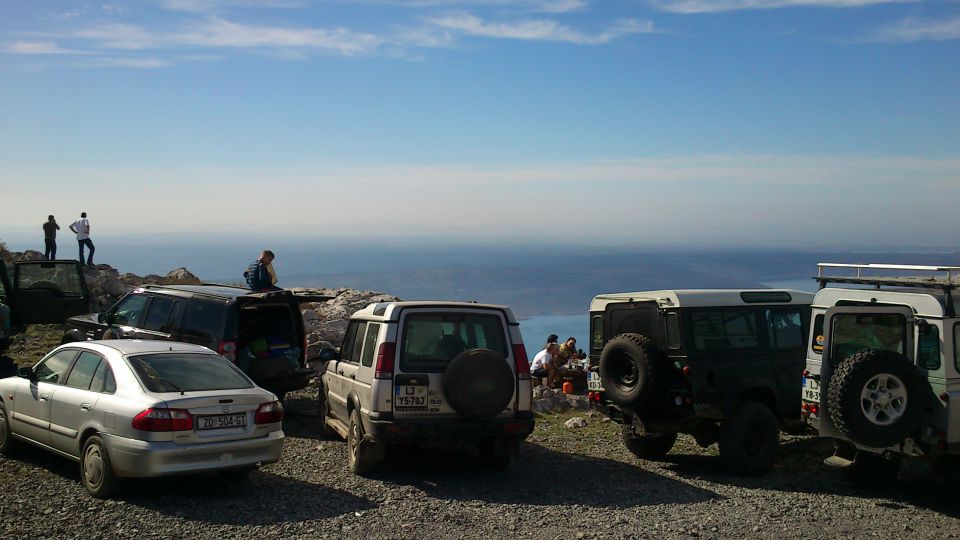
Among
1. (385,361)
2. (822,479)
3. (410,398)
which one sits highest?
(385,361)

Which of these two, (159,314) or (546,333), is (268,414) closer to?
(159,314)

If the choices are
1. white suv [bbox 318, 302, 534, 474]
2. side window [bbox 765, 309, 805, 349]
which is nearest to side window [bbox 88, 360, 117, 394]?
white suv [bbox 318, 302, 534, 474]

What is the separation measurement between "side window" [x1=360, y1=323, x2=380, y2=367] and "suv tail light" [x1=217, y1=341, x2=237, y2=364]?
2.99m

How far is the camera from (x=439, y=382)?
9414 mm

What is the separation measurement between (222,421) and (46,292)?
14656mm

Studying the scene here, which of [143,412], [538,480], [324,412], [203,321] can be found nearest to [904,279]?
[538,480]

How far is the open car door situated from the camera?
2030cm

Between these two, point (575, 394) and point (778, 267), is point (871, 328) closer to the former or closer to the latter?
point (575, 394)

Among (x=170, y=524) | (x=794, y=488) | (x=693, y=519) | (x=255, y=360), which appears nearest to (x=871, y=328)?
(x=794, y=488)

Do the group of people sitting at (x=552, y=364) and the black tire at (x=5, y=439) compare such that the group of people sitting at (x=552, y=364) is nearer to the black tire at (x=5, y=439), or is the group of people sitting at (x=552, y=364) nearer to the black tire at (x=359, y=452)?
the black tire at (x=359, y=452)

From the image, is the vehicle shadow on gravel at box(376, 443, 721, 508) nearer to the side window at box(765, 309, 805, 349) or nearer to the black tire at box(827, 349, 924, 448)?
the black tire at box(827, 349, 924, 448)

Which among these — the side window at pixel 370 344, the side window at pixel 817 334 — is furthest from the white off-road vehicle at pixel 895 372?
the side window at pixel 370 344

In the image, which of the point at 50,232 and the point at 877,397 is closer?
the point at 877,397

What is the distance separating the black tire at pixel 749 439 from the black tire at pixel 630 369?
3.40 ft
